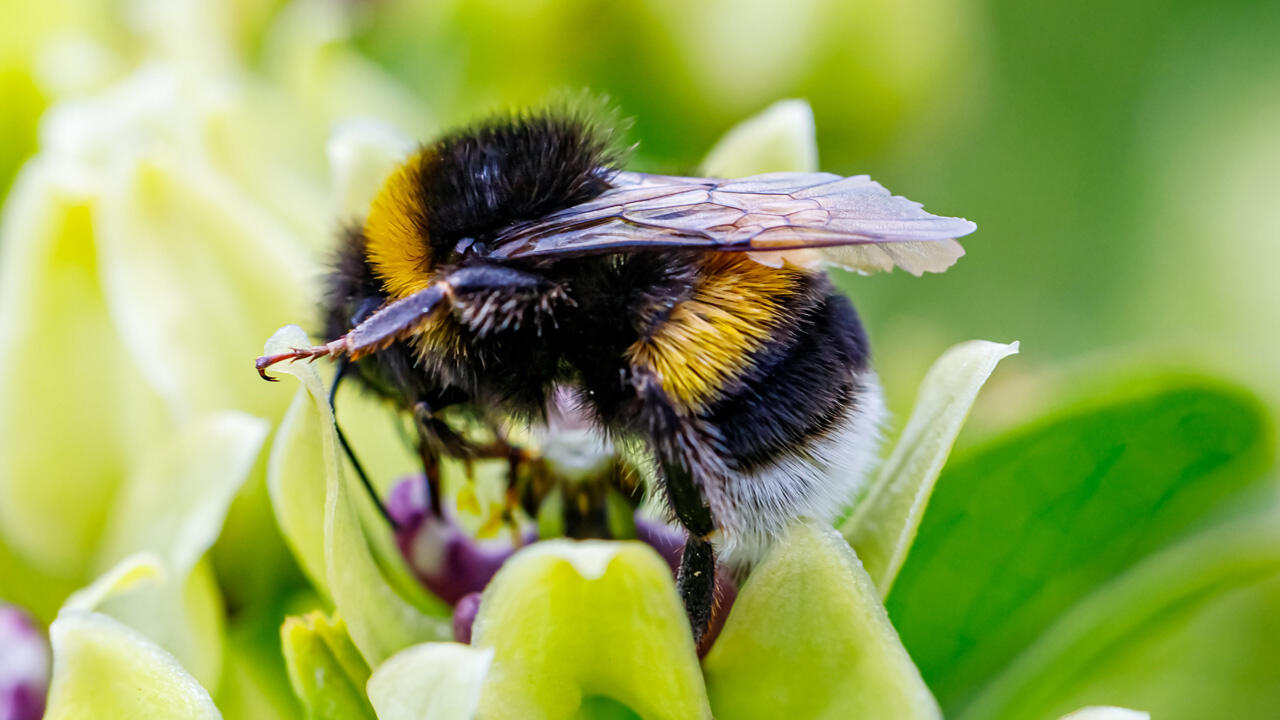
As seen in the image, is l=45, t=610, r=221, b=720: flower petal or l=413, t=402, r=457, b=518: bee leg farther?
l=413, t=402, r=457, b=518: bee leg

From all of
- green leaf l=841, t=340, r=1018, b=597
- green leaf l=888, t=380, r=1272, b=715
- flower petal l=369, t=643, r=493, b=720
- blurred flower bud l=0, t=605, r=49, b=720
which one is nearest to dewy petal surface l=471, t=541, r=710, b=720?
flower petal l=369, t=643, r=493, b=720

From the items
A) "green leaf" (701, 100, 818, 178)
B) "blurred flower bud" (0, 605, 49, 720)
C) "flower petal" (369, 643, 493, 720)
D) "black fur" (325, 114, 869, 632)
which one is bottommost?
"blurred flower bud" (0, 605, 49, 720)

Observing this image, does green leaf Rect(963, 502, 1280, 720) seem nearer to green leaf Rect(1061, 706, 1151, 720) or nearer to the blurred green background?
the blurred green background

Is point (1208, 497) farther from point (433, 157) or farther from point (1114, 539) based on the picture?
point (433, 157)

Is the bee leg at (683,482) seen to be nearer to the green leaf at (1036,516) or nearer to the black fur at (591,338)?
the black fur at (591,338)

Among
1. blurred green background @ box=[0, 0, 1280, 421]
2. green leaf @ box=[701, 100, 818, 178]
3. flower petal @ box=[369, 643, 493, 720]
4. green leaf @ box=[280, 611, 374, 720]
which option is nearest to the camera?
flower petal @ box=[369, 643, 493, 720]

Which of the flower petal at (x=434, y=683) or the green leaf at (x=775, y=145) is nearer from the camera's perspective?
the flower petal at (x=434, y=683)

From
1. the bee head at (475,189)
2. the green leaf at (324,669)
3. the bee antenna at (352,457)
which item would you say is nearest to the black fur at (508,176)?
the bee head at (475,189)
